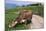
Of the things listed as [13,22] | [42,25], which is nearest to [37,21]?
[42,25]

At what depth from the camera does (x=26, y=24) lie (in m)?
0.62

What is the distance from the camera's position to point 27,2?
62 centimetres

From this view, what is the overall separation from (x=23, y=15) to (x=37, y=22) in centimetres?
9

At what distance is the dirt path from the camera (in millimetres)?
618

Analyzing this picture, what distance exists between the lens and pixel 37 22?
621 millimetres

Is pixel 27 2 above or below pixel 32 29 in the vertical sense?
above

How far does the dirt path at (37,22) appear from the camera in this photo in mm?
618

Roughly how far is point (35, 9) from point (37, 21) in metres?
0.07

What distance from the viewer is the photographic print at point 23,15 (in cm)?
61

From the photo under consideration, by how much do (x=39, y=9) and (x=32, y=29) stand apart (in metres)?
0.12

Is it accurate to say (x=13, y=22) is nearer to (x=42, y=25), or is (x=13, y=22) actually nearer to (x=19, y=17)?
(x=19, y=17)

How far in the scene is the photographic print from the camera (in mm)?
610

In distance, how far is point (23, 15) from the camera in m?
0.62
